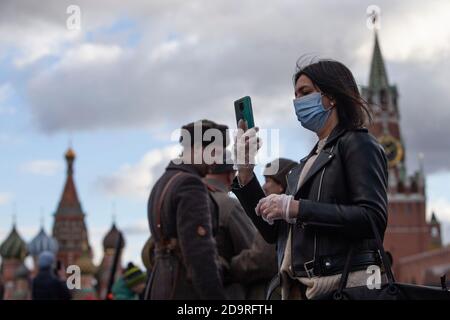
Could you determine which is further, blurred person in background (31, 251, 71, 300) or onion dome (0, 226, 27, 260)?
onion dome (0, 226, 27, 260)

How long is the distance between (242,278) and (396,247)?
92.6 m

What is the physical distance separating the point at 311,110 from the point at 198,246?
5.19 feet

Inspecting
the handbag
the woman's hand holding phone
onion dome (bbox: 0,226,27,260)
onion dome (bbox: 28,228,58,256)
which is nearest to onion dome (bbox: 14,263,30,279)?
onion dome (bbox: 28,228,58,256)

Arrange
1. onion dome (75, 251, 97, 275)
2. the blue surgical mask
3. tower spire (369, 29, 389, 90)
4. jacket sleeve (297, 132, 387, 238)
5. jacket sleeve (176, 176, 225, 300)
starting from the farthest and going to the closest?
tower spire (369, 29, 389, 90) → onion dome (75, 251, 97, 275) → jacket sleeve (176, 176, 225, 300) → the blue surgical mask → jacket sleeve (297, 132, 387, 238)

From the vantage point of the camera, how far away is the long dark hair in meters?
3.32

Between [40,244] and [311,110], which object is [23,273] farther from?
[311,110]

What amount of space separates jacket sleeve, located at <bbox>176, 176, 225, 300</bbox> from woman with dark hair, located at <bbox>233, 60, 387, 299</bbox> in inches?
49.2

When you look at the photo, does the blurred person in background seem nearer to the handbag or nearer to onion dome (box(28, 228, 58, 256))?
the handbag

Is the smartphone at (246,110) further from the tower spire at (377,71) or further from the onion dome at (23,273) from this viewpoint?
the tower spire at (377,71)

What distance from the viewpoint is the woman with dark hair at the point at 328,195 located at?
10.1 feet

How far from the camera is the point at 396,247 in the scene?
314 ft

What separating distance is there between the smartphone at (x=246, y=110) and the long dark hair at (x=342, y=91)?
9.9 inches
